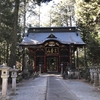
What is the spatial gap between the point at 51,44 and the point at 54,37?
989mm

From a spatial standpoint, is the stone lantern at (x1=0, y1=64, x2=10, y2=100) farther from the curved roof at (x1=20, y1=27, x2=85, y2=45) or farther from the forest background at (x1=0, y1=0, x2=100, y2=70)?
the curved roof at (x1=20, y1=27, x2=85, y2=45)

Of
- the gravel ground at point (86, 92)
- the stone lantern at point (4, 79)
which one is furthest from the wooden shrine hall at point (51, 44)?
the stone lantern at point (4, 79)

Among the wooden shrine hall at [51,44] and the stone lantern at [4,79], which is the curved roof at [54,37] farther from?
the stone lantern at [4,79]

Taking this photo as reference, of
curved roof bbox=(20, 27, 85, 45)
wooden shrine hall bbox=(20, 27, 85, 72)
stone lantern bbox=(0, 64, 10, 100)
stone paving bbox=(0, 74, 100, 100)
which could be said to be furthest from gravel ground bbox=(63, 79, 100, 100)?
curved roof bbox=(20, 27, 85, 45)

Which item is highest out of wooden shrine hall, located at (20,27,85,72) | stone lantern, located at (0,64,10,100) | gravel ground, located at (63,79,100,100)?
wooden shrine hall, located at (20,27,85,72)

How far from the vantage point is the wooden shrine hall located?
24922 millimetres

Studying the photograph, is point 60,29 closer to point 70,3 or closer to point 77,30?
point 77,30

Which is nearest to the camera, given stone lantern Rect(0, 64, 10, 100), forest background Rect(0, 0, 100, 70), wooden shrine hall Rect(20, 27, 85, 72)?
stone lantern Rect(0, 64, 10, 100)

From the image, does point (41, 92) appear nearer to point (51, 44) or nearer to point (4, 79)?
point (4, 79)

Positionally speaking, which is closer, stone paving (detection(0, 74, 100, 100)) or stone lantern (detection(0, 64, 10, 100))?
stone lantern (detection(0, 64, 10, 100))

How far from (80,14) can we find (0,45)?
14173mm

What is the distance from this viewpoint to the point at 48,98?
714cm

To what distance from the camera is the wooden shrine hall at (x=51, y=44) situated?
24922mm

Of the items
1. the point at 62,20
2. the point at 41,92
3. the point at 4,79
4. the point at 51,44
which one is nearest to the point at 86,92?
the point at 41,92
